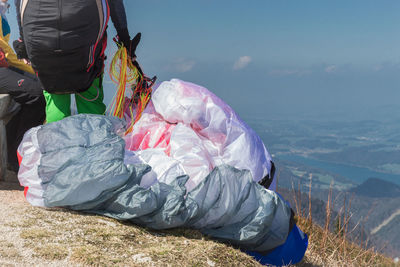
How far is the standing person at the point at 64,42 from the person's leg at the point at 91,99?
0.10 meters

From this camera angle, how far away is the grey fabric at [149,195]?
104 inches

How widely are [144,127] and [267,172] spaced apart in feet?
3.57

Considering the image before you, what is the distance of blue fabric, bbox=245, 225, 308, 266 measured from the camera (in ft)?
9.77

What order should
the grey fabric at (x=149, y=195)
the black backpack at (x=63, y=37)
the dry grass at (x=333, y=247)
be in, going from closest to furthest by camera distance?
the grey fabric at (x=149, y=195) → the black backpack at (x=63, y=37) → the dry grass at (x=333, y=247)

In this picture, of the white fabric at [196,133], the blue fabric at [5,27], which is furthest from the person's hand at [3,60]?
the white fabric at [196,133]

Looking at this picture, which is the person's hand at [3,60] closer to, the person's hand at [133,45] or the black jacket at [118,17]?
the black jacket at [118,17]

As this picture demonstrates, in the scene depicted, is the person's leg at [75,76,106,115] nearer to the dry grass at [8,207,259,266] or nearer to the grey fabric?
the grey fabric

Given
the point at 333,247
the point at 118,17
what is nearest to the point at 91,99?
the point at 118,17

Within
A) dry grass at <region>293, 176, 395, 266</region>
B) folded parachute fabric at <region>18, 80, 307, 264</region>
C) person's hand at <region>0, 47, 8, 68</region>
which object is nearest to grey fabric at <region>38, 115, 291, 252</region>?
folded parachute fabric at <region>18, 80, 307, 264</region>

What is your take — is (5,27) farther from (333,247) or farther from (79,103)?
(333,247)

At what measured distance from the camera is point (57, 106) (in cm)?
351

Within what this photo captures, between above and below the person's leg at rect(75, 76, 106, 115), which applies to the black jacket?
above

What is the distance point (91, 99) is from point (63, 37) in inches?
33.9

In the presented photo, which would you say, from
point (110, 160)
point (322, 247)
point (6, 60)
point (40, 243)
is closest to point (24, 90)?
point (6, 60)
